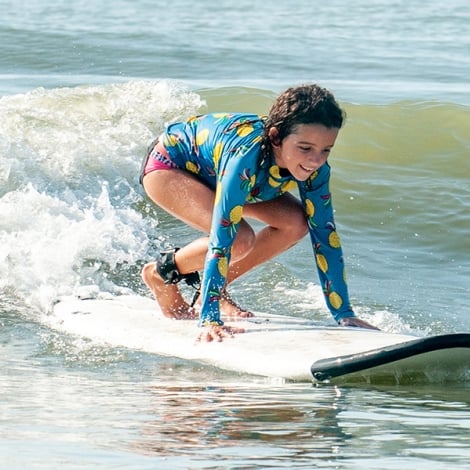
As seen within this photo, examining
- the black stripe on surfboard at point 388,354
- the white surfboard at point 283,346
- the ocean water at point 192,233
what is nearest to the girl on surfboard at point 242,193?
the white surfboard at point 283,346

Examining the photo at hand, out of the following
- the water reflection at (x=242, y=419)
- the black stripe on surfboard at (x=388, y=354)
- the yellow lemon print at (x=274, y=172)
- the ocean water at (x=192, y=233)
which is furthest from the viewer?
the yellow lemon print at (x=274, y=172)

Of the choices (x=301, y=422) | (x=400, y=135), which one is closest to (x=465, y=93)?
(x=400, y=135)

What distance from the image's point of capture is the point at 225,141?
5656 millimetres

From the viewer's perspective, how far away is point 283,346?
5.52m

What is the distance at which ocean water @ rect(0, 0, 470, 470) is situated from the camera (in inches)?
163

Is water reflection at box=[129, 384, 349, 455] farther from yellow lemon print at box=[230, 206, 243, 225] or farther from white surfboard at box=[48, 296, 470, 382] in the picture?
yellow lemon print at box=[230, 206, 243, 225]

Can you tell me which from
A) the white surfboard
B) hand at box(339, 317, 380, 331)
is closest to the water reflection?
the white surfboard

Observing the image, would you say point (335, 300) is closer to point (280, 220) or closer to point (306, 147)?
point (280, 220)

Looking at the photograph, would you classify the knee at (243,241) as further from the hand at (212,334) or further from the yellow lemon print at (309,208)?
the hand at (212,334)

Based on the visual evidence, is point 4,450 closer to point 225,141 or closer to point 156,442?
point 156,442

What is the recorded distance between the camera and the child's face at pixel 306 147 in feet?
17.5

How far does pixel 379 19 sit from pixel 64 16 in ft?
19.0

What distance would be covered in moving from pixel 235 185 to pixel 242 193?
1.9 inches

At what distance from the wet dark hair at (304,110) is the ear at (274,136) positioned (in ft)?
0.06
